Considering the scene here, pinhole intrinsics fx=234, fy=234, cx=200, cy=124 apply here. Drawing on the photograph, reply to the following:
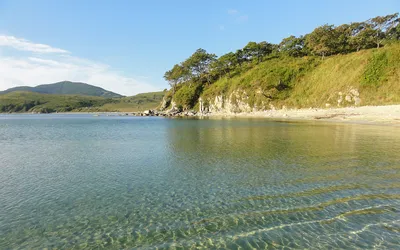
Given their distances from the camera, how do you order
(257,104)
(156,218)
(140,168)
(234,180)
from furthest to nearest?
(257,104)
(140,168)
(234,180)
(156,218)

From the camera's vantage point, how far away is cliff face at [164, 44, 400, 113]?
6888 cm

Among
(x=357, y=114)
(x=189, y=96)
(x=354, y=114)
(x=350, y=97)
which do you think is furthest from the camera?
(x=189, y=96)

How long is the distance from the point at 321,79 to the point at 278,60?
33.4m

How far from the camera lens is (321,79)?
87.7m

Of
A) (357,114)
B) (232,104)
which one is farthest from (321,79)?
(232,104)

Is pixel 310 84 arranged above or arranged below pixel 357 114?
above

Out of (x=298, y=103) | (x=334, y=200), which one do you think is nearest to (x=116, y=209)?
(x=334, y=200)

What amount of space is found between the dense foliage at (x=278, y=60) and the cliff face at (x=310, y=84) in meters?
0.47

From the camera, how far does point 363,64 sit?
251 ft

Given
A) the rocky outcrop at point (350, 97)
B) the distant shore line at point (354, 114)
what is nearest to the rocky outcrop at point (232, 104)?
the distant shore line at point (354, 114)

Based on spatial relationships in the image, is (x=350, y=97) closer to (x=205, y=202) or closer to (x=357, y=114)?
(x=357, y=114)

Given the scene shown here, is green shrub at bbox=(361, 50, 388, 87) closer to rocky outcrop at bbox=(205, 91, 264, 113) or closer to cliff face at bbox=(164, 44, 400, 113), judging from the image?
cliff face at bbox=(164, 44, 400, 113)

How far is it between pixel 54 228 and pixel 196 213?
604 centimetres

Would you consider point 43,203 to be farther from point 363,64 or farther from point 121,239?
point 363,64
